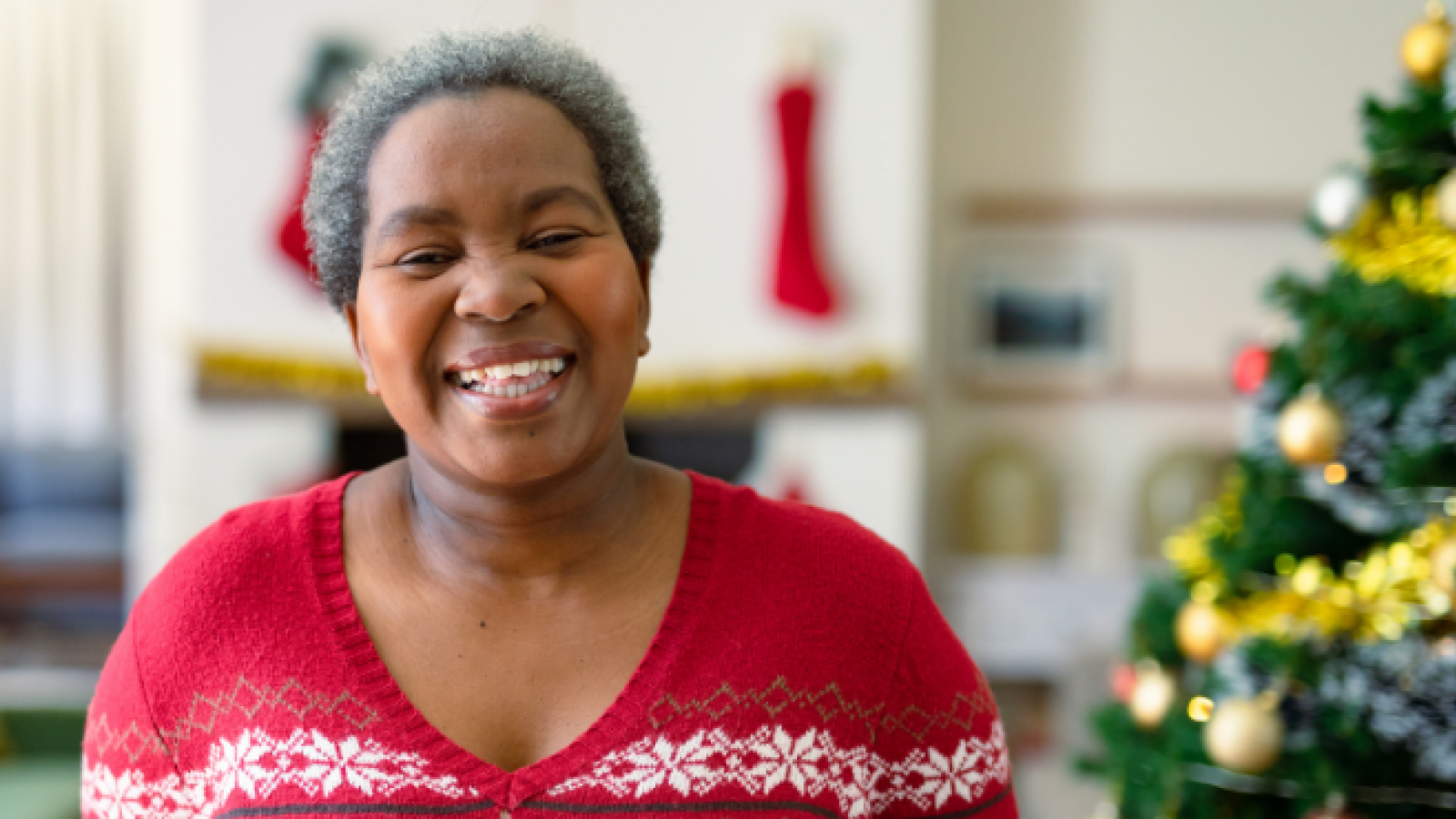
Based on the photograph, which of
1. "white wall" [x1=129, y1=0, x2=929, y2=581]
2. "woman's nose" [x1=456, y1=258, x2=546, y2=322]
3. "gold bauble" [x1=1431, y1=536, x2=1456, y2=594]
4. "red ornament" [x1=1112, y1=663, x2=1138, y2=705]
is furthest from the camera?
"white wall" [x1=129, y1=0, x2=929, y2=581]

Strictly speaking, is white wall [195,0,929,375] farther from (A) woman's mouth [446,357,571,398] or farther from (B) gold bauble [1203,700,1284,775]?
(A) woman's mouth [446,357,571,398]

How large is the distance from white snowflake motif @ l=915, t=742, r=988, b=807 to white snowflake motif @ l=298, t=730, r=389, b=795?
0.38 metres

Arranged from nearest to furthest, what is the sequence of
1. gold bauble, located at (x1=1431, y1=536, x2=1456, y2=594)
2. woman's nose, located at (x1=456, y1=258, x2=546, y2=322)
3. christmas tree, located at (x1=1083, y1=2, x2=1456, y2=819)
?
woman's nose, located at (x1=456, y1=258, x2=546, y2=322)
gold bauble, located at (x1=1431, y1=536, x2=1456, y2=594)
christmas tree, located at (x1=1083, y1=2, x2=1456, y2=819)

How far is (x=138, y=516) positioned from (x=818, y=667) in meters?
3.23

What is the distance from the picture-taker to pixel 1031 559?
3.62m

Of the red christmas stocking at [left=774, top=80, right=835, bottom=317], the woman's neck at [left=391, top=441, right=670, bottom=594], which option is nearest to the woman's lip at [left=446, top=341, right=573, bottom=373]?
the woman's neck at [left=391, top=441, right=670, bottom=594]

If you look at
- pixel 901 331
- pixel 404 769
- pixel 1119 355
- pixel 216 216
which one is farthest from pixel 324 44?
pixel 404 769

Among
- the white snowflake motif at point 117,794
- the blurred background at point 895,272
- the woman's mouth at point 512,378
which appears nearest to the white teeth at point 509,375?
the woman's mouth at point 512,378

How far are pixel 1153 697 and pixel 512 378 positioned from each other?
1056mm

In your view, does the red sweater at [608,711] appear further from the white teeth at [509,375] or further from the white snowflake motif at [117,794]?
the white teeth at [509,375]

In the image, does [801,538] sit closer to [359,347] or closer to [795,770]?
[795,770]

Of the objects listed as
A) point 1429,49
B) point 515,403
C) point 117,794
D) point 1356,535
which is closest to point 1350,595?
point 1356,535

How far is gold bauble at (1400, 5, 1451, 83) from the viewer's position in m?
1.29

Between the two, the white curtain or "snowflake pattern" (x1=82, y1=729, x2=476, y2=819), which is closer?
"snowflake pattern" (x1=82, y1=729, x2=476, y2=819)
